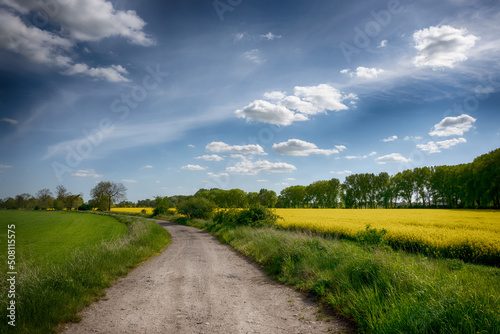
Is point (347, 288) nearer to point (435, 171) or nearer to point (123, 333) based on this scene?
point (123, 333)

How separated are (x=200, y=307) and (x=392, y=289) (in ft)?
13.4

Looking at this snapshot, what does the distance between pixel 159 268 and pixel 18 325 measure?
535 cm

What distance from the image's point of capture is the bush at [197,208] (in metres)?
39.2

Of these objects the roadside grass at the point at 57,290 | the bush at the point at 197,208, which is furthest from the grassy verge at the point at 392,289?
the bush at the point at 197,208

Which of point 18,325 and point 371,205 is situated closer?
point 18,325

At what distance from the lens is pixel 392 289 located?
4930 millimetres

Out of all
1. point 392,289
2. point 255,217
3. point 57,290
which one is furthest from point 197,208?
point 392,289

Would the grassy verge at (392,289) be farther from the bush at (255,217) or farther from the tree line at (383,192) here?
the tree line at (383,192)

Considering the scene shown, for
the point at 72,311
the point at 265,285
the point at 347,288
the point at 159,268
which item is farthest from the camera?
the point at 159,268

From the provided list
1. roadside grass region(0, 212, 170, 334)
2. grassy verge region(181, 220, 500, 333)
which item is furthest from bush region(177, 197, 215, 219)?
grassy verge region(181, 220, 500, 333)

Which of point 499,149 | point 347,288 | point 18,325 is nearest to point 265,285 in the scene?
point 347,288

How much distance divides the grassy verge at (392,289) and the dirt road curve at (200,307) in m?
0.52

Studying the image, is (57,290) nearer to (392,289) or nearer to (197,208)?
(392,289)

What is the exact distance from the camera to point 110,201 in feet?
272
